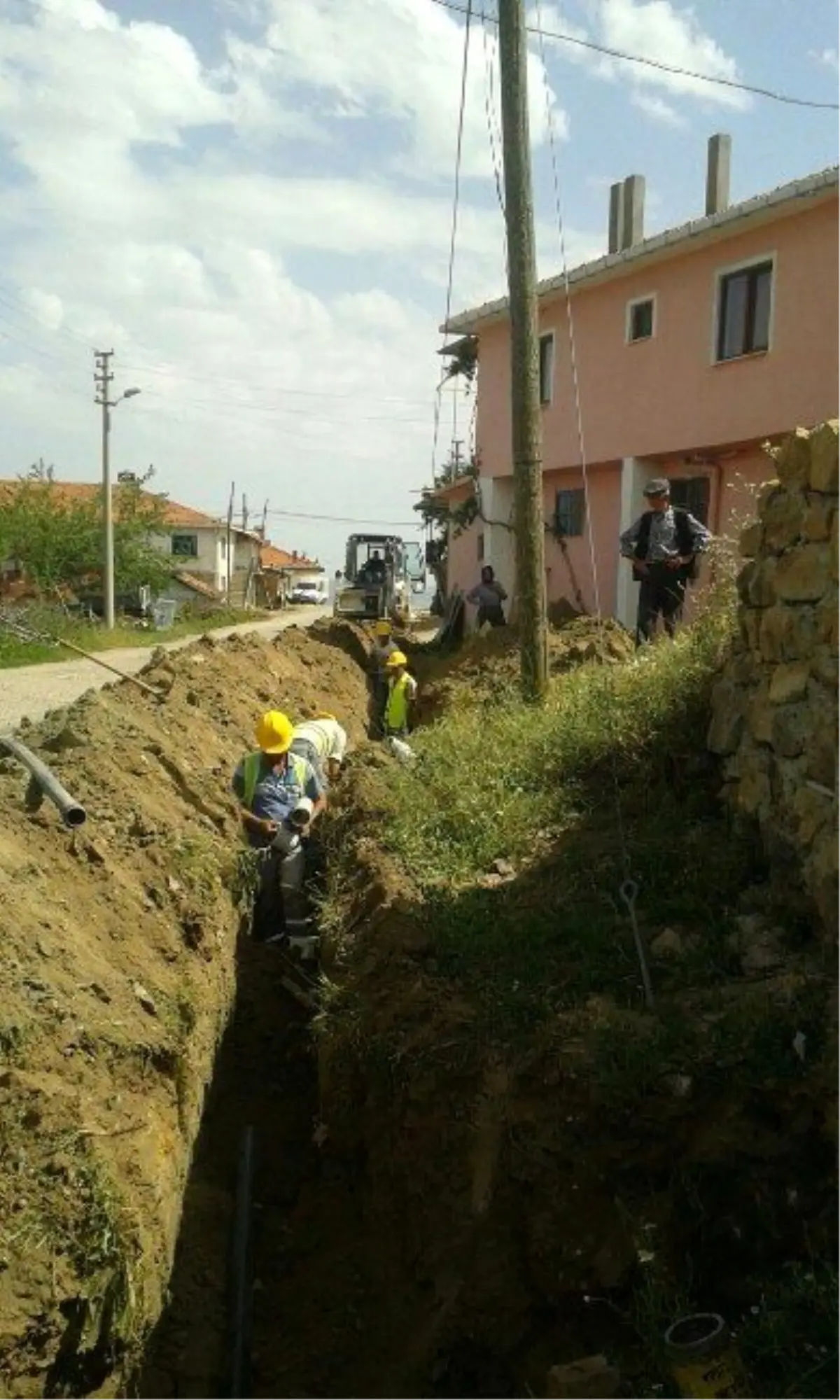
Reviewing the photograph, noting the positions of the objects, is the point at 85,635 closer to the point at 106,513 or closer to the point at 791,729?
the point at 106,513

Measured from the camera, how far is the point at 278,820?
8789mm

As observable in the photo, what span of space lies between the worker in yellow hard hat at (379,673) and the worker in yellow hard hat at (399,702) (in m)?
0.59

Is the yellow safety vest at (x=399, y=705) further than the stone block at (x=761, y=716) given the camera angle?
Yes

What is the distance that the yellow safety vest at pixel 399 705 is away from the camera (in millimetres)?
14453

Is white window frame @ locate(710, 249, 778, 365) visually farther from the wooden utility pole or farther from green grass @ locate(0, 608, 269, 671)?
the wooden utility pole

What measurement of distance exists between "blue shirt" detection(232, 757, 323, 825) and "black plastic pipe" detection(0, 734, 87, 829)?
2274 mm

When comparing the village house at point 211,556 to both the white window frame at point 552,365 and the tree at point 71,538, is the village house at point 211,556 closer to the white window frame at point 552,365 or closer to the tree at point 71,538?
the tree at point 71,538

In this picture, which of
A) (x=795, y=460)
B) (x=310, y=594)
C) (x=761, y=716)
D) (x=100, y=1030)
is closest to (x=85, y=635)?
(x=761, y=716)

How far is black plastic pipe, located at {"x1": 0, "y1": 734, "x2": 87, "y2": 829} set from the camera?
5.81 m

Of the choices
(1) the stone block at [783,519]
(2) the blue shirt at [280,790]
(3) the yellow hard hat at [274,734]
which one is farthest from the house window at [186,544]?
(1) the stone block at [783,519]

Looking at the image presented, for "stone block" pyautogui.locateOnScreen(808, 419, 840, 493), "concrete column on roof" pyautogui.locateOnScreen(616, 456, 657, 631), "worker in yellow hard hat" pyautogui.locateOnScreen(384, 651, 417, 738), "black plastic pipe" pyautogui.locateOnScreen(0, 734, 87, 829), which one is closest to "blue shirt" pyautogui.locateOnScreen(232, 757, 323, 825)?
"black plastic pipe" pyautogui.locateOnScreen(0, 734, 87, 829)

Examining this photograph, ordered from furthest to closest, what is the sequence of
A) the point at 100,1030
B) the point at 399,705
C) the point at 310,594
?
the point at 310,594
the point at 399,705
the point at 100,1030

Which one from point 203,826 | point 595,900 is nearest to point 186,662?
point 203,826

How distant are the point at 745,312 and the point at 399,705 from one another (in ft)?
22.9
